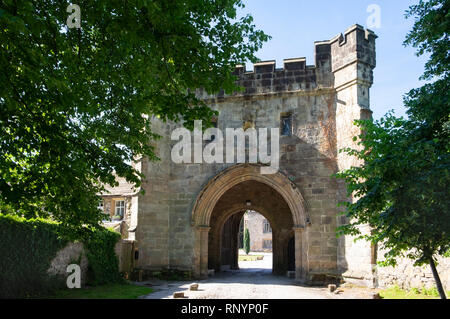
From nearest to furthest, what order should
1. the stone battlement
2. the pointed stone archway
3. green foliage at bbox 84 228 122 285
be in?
→ green foliage at bbox 84 228 122 285 → the stone battlement → the pointed stone archway


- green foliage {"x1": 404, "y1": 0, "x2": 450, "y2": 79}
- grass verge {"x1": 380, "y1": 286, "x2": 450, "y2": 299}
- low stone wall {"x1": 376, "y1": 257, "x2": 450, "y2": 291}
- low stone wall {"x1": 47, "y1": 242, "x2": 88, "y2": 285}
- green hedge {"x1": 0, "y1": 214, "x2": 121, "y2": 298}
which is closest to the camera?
green foliage {"x1": 404, "y1": 0, "x2": 450, "y2": 79}

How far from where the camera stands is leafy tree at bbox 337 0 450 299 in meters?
5.56

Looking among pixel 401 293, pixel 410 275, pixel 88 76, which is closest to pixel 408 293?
pixel 401 293

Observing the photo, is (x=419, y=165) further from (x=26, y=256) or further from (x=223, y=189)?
(x=223, y=189)

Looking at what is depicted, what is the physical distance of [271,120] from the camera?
1492 centimetres

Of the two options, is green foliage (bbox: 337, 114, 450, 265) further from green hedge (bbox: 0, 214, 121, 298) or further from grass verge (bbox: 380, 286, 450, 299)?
green hedge (bbox: 0, 214, 121, 298)

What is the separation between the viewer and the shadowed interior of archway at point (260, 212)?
1831cm

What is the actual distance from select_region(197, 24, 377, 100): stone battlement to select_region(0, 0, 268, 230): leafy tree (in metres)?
6.96

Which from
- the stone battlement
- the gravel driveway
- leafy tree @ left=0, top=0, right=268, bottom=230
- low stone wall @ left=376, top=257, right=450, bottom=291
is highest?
the stone battlement

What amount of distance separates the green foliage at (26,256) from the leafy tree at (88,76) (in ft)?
8.83

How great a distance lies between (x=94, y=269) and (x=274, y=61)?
921cm

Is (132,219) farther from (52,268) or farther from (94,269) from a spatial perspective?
(52,268)

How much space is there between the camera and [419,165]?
5535mm

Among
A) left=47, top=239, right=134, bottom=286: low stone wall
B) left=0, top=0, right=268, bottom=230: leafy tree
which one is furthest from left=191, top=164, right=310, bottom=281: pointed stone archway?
left=0, top=0, right=268, bottom=230: leafy tree
